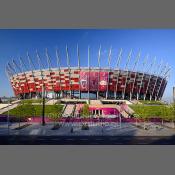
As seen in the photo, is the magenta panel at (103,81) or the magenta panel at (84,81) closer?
the magenta panel at (84,81)

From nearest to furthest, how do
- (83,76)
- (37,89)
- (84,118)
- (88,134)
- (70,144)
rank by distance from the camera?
(70,144) → (88,134) → (84,118) → (83,76) → (37,89)

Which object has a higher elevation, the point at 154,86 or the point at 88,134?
the point at 154,86

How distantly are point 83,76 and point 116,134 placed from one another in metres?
52.7

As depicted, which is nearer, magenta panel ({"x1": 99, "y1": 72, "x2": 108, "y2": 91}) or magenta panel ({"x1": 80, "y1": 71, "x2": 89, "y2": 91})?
magenta panel ({"x1": 80, "y1": 71, "x2": 89, "y2": 91})

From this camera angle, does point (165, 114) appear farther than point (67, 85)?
No

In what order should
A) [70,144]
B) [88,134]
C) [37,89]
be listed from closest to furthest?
1. [70,144]
2. [88,134]
3. [37,89]

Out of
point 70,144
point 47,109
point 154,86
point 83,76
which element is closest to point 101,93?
point 83,76

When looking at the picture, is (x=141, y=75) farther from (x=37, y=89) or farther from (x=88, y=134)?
(x=88, y=134)

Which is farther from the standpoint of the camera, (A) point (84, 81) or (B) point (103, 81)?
(B) point (103, 81)

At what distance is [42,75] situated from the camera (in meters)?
93.3

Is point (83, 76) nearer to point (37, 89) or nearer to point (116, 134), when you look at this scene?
point (37, 89)

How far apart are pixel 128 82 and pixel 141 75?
213 inches

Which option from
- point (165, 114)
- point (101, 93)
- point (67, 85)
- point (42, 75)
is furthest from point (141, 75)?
point (165, 114)

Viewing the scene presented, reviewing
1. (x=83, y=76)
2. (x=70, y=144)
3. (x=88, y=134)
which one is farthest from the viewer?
(x=83, y=76)
